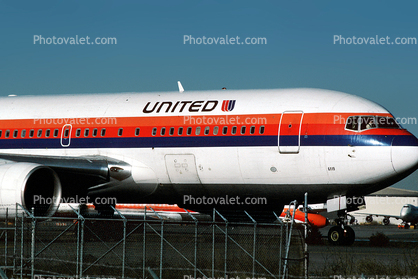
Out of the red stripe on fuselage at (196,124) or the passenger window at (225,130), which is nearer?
the red stripe on fuselage at (196,124)

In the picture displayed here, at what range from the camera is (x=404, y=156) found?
16359 mm

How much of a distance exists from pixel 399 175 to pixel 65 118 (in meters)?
10.9

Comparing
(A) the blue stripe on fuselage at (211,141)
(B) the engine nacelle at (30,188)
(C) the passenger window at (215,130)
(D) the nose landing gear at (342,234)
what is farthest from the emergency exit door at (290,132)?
(B) the engine nacelle at (30,188)

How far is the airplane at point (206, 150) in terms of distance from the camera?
55.6 ft

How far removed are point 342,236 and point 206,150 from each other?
15.4 ft

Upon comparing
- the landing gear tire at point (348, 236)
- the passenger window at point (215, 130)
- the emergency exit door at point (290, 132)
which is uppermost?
the passenger window at point (215, 130)

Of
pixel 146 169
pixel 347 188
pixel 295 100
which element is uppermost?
pixel 295 100

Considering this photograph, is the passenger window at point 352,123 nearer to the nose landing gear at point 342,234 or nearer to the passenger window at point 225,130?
the nose landing gear at point 342,234

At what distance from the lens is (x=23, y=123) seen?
21047 mm

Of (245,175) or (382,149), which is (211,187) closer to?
(245,175)

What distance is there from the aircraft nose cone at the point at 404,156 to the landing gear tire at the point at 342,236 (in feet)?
7.52

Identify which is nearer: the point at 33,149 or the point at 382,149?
the point at 382,149

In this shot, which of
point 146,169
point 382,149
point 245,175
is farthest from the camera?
point 146,169

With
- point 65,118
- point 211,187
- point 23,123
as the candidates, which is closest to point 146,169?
point 211,187
